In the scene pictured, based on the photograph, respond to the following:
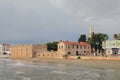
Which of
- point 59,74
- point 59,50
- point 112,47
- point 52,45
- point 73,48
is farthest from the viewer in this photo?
point 52,45

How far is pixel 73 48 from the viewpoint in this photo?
11869 centimetres

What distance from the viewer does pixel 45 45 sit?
477ft

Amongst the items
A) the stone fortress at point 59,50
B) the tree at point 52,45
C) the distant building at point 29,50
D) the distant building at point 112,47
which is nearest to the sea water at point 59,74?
the distant building at point 112,47

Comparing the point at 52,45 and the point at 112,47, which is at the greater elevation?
the point at 52,45

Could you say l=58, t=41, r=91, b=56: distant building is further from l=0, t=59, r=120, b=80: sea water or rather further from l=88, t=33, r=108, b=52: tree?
l=0, t=59, r=120, b=80: sea water

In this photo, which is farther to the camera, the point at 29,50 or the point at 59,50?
the point at 29,50

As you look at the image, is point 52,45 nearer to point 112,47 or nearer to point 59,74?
point 112,47

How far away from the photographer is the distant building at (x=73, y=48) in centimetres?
11738

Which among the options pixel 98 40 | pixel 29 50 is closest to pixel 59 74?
pixel 98 40

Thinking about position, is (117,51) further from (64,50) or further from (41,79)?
(41,79)

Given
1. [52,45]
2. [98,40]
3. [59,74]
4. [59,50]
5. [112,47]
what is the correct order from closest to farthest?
1. [59,74]
2. [112,47]
3. [59,50]
4. [98,40]
5. [52,45]

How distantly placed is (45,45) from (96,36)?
3317cm

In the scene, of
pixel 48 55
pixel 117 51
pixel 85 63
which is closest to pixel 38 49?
pixel 48 55

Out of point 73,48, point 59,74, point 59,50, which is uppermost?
point 73,48
